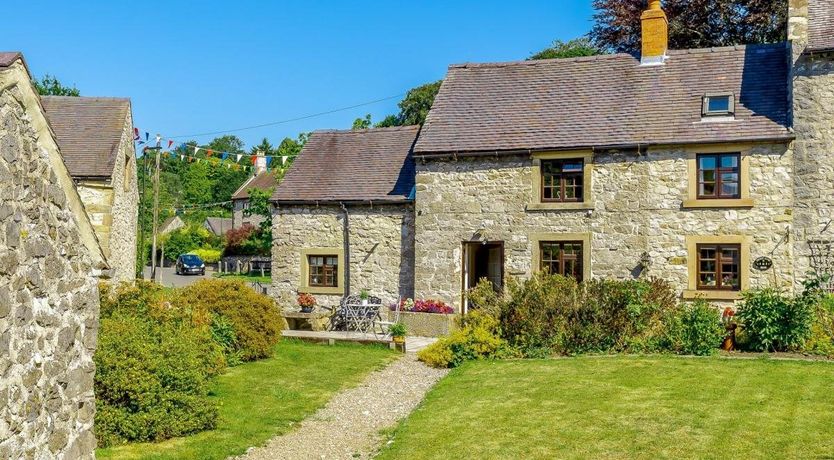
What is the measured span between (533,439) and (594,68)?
1502cm

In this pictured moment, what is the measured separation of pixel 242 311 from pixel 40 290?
32.1 feet

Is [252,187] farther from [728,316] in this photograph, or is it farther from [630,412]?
[630,412]

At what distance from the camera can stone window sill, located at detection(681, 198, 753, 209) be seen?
62.7ft

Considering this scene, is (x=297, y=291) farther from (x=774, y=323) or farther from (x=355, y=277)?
(x=774, y=323)

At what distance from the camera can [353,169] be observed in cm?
2383

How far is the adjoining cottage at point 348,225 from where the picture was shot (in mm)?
22297

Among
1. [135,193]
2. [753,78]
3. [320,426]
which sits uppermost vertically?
[753,78]

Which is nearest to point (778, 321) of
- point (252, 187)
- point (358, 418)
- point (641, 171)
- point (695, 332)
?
point (695, 332)

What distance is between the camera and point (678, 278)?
64.3 feet

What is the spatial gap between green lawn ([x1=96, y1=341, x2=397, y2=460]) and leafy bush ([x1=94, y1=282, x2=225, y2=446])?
0.23m

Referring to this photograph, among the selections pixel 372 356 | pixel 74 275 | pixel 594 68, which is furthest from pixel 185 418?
pixel 594 68

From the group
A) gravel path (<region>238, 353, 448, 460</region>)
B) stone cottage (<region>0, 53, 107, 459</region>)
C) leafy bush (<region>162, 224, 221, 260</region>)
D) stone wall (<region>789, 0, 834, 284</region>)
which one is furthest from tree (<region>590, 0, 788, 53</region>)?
leafy bush (<region>162, 224, 221, 260</region>)

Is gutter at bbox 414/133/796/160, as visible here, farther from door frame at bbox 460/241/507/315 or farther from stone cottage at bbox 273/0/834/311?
door frame at bbox 460/241/507/315

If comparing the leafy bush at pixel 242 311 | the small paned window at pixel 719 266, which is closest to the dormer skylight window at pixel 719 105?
the small paned window at pixel 719 266
